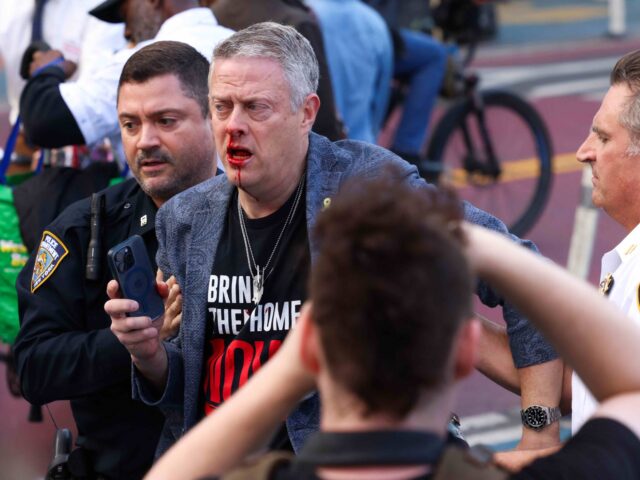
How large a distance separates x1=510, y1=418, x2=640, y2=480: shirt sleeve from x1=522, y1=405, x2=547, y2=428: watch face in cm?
119

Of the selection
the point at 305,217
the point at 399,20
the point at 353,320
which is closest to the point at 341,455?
the point at 353,320

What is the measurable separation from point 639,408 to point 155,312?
151cm

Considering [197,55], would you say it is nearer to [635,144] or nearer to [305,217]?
[305,217]

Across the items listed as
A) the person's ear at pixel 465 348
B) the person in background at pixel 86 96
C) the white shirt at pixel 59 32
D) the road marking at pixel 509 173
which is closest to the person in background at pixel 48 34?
the white shirt at pixel 59 32

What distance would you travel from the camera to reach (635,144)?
316cm

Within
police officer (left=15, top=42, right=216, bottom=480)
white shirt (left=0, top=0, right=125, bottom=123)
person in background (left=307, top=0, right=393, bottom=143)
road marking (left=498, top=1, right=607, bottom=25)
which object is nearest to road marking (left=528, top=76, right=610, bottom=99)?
road marking (left=498, top=1, right=607, bottom=25)

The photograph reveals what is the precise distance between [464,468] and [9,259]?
3.05 m

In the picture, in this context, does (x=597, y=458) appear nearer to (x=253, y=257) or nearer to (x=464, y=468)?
(x=464, y=468)

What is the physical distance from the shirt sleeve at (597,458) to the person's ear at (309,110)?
1494 mm

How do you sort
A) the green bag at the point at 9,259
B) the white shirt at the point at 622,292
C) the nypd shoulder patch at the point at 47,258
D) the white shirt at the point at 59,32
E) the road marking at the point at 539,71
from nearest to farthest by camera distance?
the white shirt at the point at 622,292
the nypd shoulder patch at the point at 47,258
the green bag at the point at 9,259
the white shirt at the point at 59,32
the road marking at the point at 539,71

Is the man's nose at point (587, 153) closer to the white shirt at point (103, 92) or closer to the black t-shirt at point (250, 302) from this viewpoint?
the black t-shirt at point (250, 302)

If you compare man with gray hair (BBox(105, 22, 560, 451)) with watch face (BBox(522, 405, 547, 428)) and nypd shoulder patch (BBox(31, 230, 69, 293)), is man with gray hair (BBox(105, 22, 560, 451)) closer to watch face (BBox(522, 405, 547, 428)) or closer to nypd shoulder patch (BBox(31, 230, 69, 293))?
watch face (BBox(522, 405, 547, 428))

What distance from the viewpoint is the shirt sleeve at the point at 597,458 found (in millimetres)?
1846

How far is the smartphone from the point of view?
3.03 m
